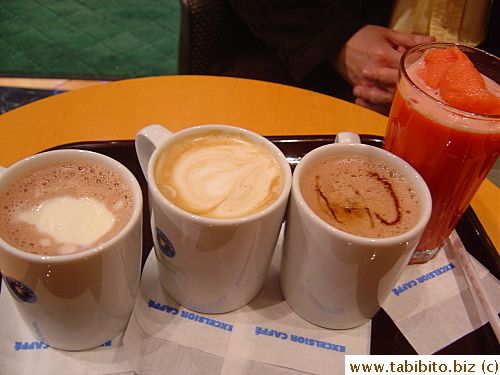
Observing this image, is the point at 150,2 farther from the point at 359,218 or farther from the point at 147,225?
the point at 359,218

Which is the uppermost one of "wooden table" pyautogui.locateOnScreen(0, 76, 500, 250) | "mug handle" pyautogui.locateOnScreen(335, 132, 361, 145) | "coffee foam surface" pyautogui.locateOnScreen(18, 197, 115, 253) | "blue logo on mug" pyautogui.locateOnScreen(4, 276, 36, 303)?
"mug handle" pyautogui.locateOnScreen(335, 132, 361, 145)

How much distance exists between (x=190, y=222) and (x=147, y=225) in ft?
1.02

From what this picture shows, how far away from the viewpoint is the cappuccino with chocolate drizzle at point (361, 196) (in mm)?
613

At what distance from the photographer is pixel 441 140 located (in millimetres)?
658

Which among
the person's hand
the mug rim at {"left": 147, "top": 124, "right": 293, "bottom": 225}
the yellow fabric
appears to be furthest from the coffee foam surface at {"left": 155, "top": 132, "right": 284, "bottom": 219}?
the yellow fabric

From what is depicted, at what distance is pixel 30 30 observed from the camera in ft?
9.02

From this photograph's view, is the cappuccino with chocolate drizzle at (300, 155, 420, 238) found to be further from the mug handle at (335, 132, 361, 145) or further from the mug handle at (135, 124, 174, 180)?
the mug handle at (135, 124, 174, 180)

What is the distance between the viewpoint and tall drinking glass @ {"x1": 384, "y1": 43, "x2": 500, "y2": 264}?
0.64 meters

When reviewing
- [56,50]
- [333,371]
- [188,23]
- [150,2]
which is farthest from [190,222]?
[150,2]

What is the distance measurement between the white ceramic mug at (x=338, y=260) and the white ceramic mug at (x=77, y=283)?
220 millimetres

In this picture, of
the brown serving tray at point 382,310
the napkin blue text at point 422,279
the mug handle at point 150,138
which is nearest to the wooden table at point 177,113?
the brown serving tray at point 382,310

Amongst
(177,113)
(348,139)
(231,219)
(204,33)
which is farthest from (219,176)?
(204,33)

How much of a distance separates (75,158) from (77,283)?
20cm

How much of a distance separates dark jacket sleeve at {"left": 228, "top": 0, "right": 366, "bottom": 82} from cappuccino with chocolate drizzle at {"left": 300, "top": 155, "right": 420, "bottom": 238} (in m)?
0.88
